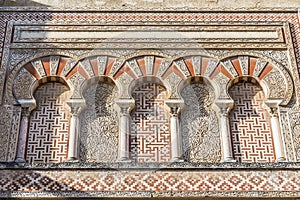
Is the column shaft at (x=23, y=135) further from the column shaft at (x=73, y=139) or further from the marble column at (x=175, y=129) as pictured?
the marble column at (x=175, y=129)

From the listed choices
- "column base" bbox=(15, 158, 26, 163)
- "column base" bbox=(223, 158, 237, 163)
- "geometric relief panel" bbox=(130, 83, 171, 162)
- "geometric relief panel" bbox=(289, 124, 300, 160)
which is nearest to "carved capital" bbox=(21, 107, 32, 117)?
"column base" bbox=(15, 158, 26, 163)

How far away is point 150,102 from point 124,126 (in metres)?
0.54

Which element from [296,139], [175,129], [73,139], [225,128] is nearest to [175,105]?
[175,129]

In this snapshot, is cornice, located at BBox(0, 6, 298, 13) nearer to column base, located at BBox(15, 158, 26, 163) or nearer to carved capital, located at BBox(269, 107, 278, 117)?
carved capital, located at BBox(269, 107, 278, 117)

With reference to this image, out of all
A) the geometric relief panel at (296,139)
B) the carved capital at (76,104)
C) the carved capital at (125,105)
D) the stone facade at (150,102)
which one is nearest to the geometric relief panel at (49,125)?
the stone facade at (150,102)

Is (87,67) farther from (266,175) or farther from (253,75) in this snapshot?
(266,175)

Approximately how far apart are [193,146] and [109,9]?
2.42 meters

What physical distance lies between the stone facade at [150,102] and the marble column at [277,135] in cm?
1

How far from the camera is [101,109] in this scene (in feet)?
26.8

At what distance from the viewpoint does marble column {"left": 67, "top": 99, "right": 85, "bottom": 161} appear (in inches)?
303

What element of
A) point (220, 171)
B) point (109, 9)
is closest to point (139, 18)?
point (109, 9)

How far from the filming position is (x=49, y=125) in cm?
Result: 803

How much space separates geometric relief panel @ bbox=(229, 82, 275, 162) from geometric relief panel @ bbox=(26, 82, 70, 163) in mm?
2128

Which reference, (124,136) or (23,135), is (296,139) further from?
(23,135)
